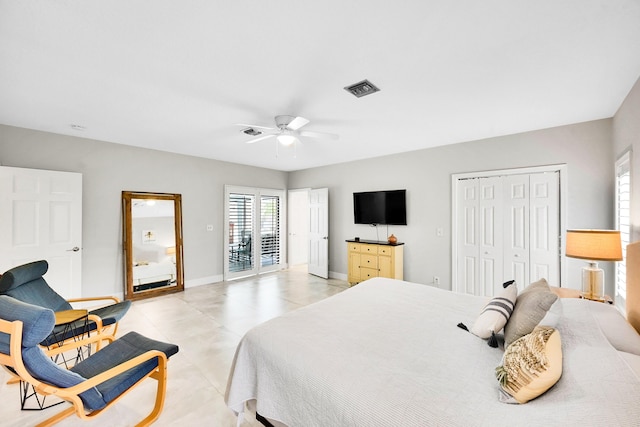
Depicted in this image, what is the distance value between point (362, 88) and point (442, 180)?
2.69 m

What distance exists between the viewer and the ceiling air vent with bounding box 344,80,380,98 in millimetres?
2289

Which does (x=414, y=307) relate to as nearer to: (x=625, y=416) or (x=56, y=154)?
(x=625, y=416)

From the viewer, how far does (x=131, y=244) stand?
14.6 ft

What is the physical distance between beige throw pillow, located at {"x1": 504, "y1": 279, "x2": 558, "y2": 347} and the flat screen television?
3311mm

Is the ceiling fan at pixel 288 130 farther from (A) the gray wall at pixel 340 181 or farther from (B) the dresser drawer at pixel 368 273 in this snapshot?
(B) the dresser drawer at pixel 368 273

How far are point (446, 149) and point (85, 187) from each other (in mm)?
5573

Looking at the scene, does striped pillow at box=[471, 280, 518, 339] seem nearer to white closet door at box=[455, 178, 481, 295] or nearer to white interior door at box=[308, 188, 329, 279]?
white closet door at box=[455, 178, 481, 295]

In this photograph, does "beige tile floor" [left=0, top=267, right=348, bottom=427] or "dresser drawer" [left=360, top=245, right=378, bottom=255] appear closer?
"beige tile floor" [left=0, top=267, right=348, bottom=427]

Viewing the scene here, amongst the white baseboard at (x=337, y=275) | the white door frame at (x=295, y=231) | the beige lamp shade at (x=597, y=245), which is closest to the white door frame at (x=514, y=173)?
the beige lamp shade at (x=597, y=245)

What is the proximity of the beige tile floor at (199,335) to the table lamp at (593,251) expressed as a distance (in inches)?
113

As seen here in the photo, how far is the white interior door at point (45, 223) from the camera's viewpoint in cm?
330

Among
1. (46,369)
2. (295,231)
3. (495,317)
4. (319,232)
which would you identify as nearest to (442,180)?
(319,232)

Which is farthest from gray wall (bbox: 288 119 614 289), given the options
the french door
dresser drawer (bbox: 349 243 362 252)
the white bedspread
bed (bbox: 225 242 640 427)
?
the white bedspread

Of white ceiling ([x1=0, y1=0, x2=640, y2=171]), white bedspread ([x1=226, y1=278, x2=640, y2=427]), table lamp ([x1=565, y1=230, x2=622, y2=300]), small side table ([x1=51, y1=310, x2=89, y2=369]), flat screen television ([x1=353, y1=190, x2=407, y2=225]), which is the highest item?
white ceiling ([x1=0, y1=0, x2=640, y2=171])
